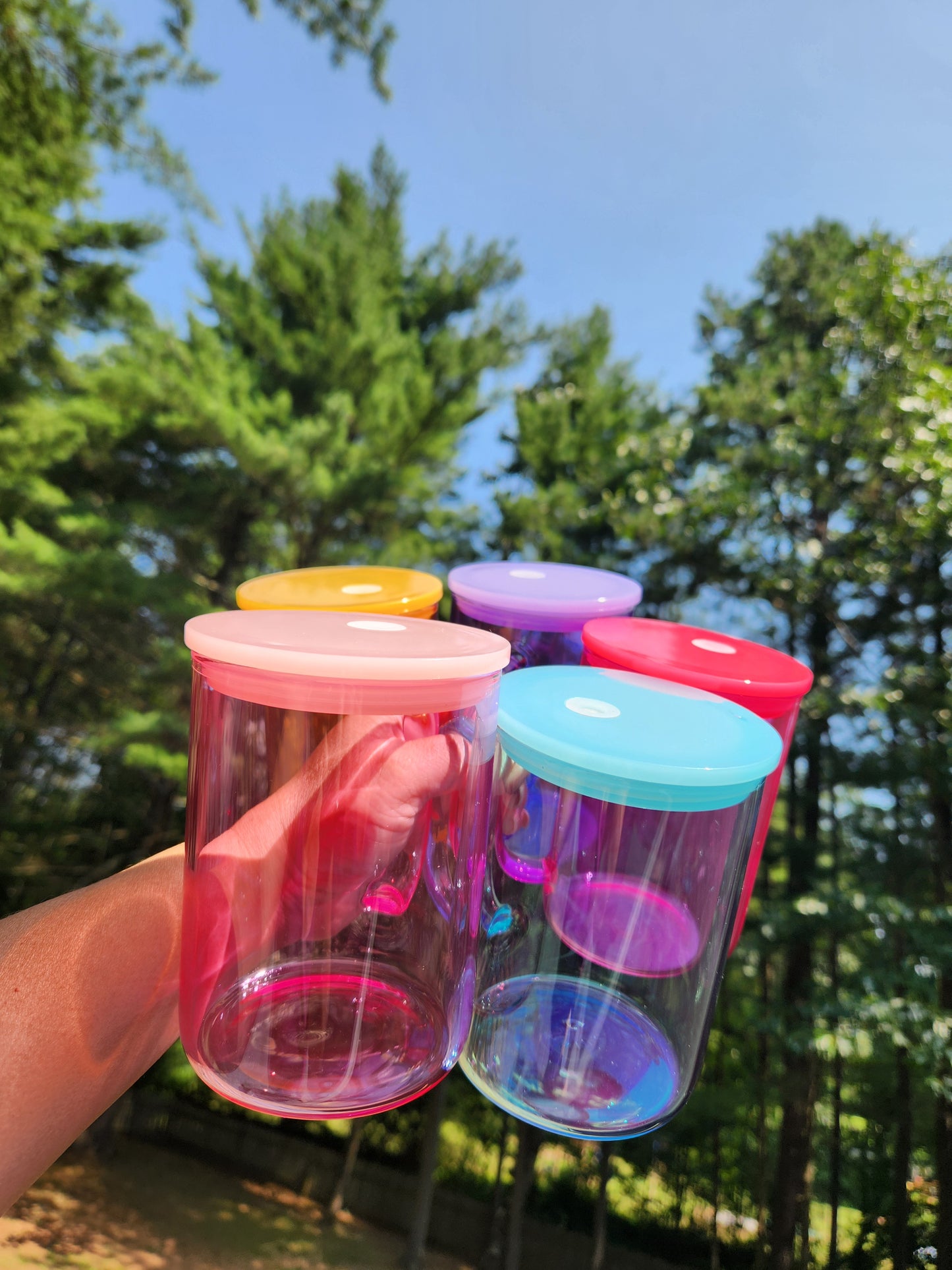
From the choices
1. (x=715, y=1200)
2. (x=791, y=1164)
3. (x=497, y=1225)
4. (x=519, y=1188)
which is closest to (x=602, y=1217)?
(x=519, y=1188)

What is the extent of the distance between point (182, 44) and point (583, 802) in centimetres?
575

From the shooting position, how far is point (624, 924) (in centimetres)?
85

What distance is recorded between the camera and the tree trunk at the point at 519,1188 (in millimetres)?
6242

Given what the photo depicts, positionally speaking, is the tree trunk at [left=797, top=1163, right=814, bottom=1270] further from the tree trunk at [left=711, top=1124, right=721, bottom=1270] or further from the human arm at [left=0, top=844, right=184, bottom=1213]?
the human arm at [left=0, top=844, right=184, bottom=1213]

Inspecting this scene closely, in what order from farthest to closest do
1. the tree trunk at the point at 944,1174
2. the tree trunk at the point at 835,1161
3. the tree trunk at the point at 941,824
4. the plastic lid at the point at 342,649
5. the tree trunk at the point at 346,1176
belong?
the tree trunk at the point at 346,1176
the tree trunk at the point at 835,1161
the tree trunk at the point at 944,1174
the tree trunk at the point at 941,824
the plastic lid at the point at 342,649

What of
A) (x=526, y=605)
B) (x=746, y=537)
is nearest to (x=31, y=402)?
(x=746, y=537)

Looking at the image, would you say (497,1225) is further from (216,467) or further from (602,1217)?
(216,467)

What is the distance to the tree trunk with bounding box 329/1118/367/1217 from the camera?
293 inches

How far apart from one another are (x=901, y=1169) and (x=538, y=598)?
20.0ft

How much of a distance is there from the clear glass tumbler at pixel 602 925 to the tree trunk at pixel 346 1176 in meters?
8.40

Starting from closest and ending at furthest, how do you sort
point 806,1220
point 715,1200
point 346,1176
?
point 806,1220
point 715,1200
point 346,1176

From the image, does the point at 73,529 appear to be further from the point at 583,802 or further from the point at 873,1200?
the point at 873,1200

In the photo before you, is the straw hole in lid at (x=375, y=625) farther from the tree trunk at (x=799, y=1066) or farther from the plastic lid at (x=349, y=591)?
the tree trunk at (x=799, y=1066)

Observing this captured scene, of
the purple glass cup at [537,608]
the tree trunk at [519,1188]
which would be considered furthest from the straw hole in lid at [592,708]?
the tree trunk at [519,1188]
